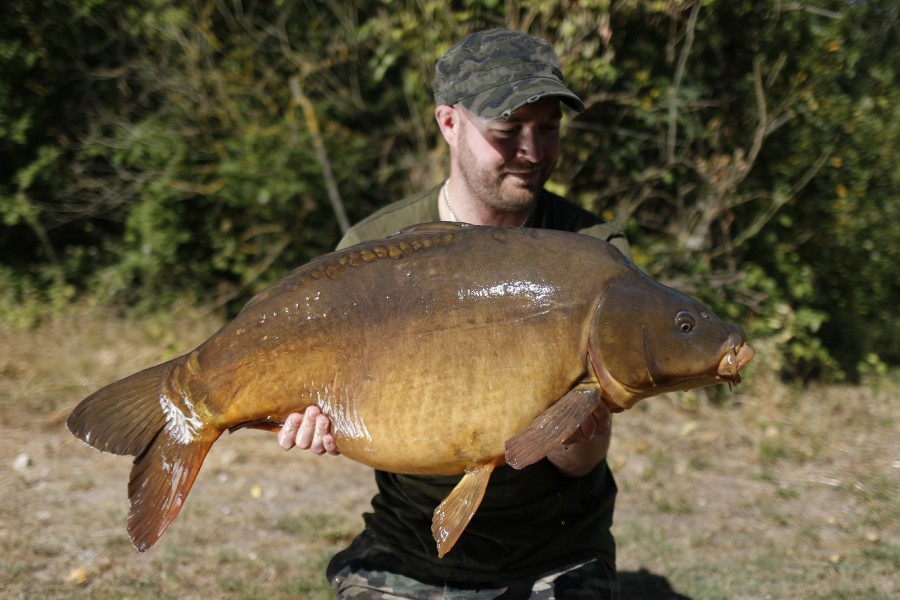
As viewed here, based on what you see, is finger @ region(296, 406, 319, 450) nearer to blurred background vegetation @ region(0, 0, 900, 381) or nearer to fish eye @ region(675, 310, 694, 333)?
fish eye @ region(675, 310, 694, 333)

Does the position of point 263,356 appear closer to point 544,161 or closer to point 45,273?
point 544,161

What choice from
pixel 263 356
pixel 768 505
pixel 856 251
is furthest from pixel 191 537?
pixel 856 251

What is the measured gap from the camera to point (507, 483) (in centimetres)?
209

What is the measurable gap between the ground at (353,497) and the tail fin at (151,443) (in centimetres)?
127

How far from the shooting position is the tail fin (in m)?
1.68

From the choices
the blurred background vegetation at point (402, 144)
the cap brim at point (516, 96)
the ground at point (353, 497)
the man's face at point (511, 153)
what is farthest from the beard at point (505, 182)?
the blurred background vegetation at point (402, 144)

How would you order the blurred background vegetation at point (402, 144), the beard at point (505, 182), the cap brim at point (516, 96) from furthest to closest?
the blurred background vegetation at point (402, 144)
the beard at point (505, 182)
the cap brim at point (516, 96)

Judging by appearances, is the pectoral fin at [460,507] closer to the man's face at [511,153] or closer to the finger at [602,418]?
the finger at [602,418]

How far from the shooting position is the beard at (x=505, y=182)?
2.07 meters

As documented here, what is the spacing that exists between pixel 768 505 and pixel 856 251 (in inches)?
86.2

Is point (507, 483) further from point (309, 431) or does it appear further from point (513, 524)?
point (309, 431)

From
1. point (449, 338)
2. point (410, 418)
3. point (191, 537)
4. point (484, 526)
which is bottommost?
point (191, 537)

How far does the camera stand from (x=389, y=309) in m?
1.66

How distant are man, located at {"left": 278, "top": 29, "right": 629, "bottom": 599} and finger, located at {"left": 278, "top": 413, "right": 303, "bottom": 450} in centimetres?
52
